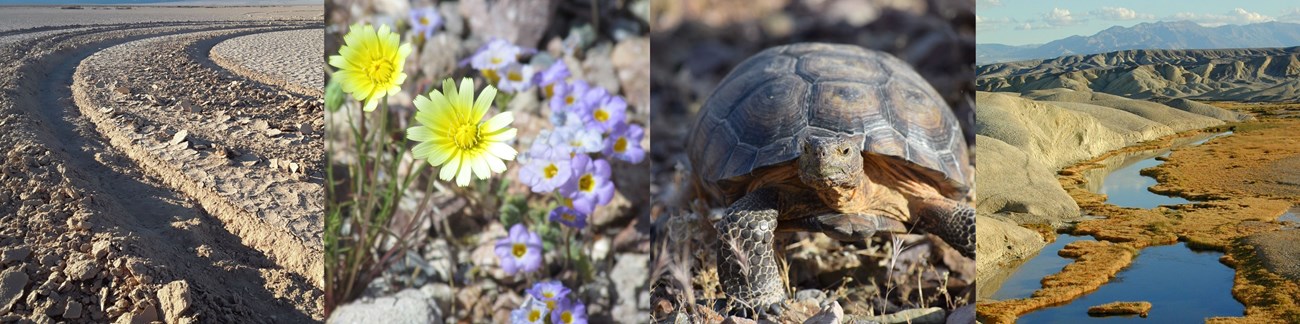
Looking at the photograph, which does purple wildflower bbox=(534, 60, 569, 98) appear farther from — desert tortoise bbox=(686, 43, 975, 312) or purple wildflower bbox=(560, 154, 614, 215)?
desert tortoise bbox=(686, 43, 975, 312)

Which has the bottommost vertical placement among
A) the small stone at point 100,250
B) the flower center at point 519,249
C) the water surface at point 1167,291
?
the water surface at point 1167,291

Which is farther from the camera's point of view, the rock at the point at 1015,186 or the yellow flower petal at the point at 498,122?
the rock at the point at 1015,186

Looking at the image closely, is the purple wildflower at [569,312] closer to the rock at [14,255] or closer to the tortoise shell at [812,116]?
the tortoise shell at [812,116]

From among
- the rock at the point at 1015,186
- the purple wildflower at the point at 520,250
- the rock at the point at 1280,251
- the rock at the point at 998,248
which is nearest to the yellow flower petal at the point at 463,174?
the purple wildflower at the point at 520,250

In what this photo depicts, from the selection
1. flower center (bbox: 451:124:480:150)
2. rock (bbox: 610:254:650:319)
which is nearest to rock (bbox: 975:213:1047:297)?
rock (bbox: 610:254:650:319)

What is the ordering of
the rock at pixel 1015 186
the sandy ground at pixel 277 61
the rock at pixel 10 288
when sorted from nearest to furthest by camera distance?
the rock at pixel 10 288 → the rock at pixel 1015 186 → the sandy ground at pixel 277 61

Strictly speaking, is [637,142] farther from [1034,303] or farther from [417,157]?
[1034,303]

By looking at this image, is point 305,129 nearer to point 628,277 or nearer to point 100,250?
point 100,250

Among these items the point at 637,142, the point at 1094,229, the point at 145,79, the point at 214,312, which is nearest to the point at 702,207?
the point at 637,142
